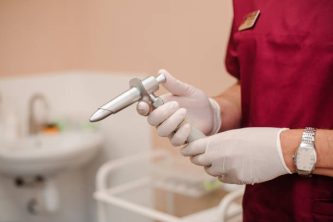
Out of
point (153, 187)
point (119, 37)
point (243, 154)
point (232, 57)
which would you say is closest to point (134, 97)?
point (243, 154)

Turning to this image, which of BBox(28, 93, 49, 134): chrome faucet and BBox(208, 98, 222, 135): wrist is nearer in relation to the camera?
BBox(208, 98, 222, 135): wrist

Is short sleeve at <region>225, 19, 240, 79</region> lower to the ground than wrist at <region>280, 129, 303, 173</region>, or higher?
higher

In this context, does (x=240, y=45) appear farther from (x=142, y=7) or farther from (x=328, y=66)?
(x=142, y=7)

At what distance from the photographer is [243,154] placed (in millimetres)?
770

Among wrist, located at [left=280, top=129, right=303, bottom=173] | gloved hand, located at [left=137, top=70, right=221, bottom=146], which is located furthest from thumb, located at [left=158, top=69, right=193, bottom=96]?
wrist, located at [left=280, top=129, right=303, bottom=173]

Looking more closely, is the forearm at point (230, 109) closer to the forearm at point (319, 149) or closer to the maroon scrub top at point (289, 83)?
the maroon scrub top at point (289, 83)

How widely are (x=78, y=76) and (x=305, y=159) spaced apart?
1.65 metres

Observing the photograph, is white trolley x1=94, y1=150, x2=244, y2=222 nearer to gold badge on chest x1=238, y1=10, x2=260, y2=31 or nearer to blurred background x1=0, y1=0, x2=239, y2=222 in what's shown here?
blurred background x1=0, y1=0, x2=239, y2=222

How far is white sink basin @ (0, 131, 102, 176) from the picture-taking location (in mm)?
1662

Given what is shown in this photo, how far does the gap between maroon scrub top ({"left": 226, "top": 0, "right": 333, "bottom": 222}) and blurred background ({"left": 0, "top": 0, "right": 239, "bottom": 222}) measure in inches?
26.6

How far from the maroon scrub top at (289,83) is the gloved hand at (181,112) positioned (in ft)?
0.27

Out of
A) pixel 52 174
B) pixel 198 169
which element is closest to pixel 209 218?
pixel 198 169

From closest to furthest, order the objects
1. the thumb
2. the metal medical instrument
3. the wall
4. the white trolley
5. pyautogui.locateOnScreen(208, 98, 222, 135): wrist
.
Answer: the metal medical instrument
the thumb
pyautogui.locateOnScreen(208, 98, 222, 135): wrist
the white trolley
the wall

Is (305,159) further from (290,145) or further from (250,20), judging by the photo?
(250,20)
